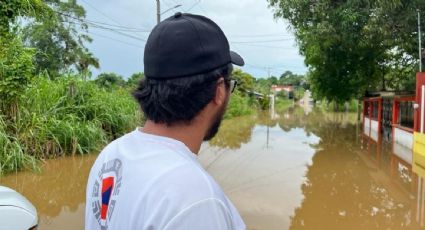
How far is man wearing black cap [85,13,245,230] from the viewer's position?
0.82 meters

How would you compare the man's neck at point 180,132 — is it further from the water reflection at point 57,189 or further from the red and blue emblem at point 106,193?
the water reflection at point 57,189

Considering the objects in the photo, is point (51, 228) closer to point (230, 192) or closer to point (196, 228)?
point (230, 192)

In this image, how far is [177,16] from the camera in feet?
3.40

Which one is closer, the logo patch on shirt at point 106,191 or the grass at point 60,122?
the logo patch on shirt at point 106,191

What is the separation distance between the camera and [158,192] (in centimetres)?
83

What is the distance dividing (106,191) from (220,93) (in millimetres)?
373

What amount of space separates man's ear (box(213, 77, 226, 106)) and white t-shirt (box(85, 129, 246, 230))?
0.15 metres

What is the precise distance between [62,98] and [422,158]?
915 centimetres

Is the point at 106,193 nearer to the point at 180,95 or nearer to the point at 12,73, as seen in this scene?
the point at 180,95

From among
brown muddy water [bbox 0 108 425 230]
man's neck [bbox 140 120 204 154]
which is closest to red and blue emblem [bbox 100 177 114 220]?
man's neck [bbox 140 120 204 154]

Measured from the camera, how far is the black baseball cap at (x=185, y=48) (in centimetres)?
96

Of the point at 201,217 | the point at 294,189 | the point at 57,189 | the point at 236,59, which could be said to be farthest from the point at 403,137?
the point at 201,217

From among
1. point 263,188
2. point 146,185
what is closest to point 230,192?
point 263,188

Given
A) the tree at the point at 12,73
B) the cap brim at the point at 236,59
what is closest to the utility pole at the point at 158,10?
the tree at the point at 12,73
